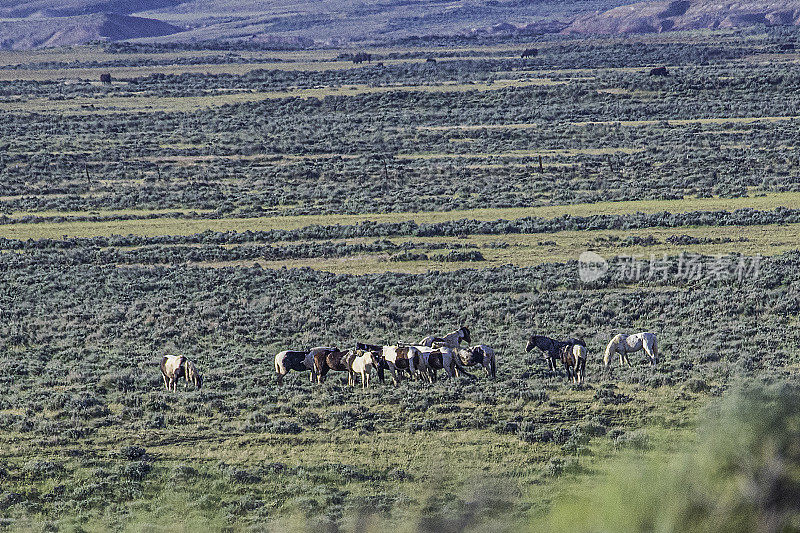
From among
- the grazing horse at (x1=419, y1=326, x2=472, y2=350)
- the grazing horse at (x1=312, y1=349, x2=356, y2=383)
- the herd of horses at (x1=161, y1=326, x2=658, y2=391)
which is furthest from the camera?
the grazing horse at (x1=419, y1=326, x2=472, y2=350)

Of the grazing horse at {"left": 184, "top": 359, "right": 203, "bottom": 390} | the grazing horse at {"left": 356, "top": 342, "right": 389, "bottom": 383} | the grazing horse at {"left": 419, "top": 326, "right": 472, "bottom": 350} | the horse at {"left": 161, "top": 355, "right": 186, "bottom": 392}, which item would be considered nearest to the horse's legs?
the grazing horse at {"left": 419, "top": 326, "right": 472, "bottom": 350}

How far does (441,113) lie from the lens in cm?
7006

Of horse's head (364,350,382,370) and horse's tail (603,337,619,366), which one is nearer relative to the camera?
horse's head (364,350,382,370)

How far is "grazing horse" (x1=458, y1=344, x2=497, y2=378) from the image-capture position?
17.9m

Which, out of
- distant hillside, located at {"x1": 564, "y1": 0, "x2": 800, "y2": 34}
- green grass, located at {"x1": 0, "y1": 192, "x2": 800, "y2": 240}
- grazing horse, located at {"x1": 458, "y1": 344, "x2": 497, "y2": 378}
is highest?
distant hillside, located at {"x1": 564, "y1": 0, "x2": 800, "y2": 34}

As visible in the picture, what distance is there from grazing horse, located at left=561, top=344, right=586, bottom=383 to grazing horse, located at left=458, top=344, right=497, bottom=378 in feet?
4.54

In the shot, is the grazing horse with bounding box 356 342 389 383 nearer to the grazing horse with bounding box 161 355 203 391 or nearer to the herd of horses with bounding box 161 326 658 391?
the herd of horses with bounding box 161 326 658 391

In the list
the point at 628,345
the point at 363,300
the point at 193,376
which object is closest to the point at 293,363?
the point at 193,376

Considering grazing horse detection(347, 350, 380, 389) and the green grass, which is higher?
grazing horse detection(347, 350, 380, 389)

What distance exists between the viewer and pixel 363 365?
17.8 metres

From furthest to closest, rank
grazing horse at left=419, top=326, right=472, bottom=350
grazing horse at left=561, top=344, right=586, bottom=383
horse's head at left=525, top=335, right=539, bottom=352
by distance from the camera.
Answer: grazing horse at left=419, top=326, right=472, bottom=350, horse's head at left=525, top=335, right=539, bottom=352, grazing horse at left=561, top=344, right=586, bottom=383

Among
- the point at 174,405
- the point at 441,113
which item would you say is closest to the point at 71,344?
the point at 174,405

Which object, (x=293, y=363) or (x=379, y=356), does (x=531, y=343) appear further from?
(x=293, y=363)

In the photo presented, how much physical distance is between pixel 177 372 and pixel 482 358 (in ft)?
19.3
